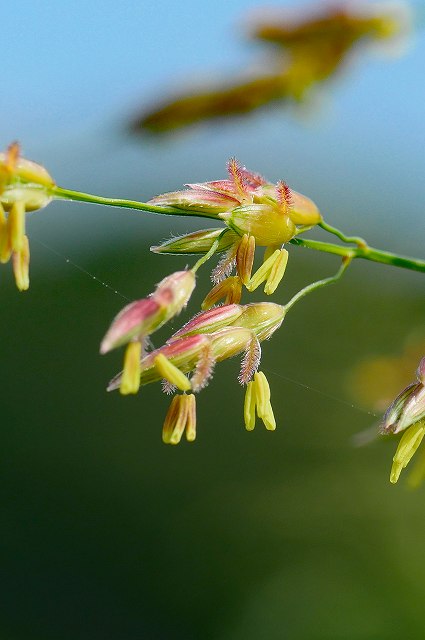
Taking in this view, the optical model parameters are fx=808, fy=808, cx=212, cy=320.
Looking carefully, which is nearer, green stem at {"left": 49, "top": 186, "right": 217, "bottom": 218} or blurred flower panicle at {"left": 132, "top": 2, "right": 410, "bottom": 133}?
green stem at {"left": 49, "top": 186, "right": 217, "bottom": 218}

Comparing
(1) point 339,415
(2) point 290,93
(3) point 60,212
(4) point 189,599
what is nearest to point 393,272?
(1) point 339,415

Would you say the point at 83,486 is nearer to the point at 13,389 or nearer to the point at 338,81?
the point at 13,389

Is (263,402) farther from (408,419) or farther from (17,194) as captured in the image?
(17,194)

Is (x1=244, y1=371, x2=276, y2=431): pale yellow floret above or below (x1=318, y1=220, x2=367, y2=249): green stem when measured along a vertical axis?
below

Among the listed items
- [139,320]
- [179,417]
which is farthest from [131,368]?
[179,417]

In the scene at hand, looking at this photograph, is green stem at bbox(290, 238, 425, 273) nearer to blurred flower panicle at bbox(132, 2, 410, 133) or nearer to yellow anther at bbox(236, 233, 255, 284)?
yellow anther at bbox(236, 233, 255, 284)

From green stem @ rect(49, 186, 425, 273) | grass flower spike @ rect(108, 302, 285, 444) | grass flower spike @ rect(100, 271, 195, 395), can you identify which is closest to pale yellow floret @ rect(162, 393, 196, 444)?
grass flower spike @ rect(108, 302, 285, 444)

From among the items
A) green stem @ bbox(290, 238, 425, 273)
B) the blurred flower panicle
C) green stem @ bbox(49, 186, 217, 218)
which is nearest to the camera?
green stem @ bbox(49, 186, 217, 218)

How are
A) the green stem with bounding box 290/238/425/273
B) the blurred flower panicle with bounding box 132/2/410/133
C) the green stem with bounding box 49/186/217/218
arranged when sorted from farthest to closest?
the blurred flower panicle with bounding box 132/2/410/133 → the green stem with bounding box 290/238/425/273 → the green stem with bounding box 49/186/217/218
